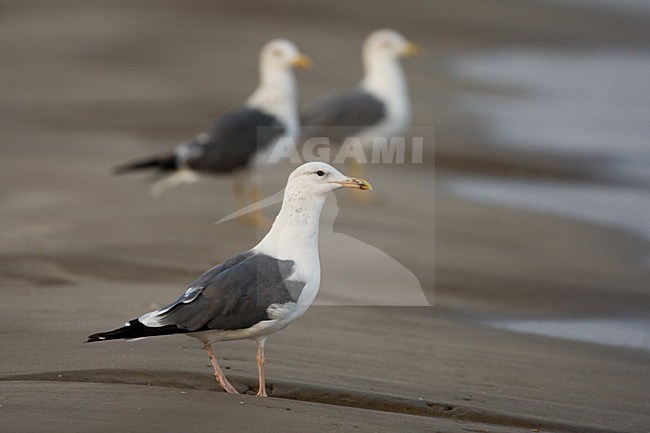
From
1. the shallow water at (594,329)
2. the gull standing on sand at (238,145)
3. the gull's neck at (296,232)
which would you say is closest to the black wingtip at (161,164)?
the gull standing on sand at (238,145)

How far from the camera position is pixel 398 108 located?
11336mm

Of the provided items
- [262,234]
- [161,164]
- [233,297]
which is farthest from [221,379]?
[161,164]

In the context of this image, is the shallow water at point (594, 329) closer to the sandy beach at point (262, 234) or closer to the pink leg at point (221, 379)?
the sandy beach at point (262, 234)

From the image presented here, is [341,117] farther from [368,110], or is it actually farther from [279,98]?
[279,98]

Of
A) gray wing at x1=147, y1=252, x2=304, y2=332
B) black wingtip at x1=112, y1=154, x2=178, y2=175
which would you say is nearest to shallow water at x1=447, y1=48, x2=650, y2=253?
black wingtip at x1=112, y1=154, x2=178, y2=175

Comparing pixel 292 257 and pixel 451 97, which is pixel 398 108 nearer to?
pixel 451 97

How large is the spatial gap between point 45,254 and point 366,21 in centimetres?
1041

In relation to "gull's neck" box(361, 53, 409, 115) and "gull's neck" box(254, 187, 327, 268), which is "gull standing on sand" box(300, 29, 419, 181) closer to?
"gull's neck" box(361, 53, 409, 115)

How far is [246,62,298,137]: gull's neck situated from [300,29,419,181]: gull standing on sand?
70cm

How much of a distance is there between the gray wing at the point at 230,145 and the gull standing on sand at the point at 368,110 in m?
1.15

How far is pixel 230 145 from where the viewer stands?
972 centimetres

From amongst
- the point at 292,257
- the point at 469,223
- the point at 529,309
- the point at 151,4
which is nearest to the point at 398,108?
the point at 469,223

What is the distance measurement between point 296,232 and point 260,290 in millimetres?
390

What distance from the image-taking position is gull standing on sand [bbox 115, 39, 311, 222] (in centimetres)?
966
